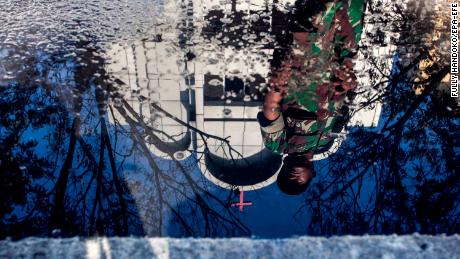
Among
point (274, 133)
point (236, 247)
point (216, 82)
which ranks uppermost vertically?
point (216, 82)

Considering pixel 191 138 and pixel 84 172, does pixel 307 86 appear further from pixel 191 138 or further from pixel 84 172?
pixel 84 172

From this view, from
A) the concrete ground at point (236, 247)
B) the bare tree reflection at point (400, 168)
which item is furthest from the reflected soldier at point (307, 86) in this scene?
the concrete ground at point (236, 247)

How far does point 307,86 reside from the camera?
2.69m

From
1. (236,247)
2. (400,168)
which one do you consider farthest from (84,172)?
(400,168)

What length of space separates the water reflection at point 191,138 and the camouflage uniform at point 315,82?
0.35ft

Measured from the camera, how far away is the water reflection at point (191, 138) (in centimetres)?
178

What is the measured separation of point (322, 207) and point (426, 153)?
84cm

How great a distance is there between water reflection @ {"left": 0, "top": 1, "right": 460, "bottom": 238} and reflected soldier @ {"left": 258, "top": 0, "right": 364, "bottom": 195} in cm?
9

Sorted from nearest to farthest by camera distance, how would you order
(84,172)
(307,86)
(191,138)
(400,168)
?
(84,172), (400,168), (191,138), (307,86)

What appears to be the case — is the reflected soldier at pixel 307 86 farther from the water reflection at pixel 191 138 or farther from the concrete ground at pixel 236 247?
the concrete ground at pixel 236 247

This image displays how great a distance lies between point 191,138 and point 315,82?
107 centimetres

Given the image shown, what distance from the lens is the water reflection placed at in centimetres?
178

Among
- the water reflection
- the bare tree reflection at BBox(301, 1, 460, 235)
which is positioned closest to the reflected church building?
the water reflection

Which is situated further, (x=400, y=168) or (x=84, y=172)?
(x=400, y=168)
